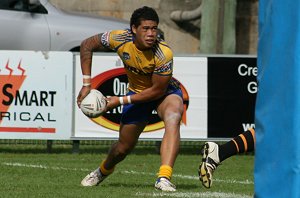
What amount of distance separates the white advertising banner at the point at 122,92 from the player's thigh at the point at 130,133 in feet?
14.7

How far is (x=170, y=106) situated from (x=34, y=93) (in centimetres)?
483

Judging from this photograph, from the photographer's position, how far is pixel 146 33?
10.1 m

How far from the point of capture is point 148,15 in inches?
399

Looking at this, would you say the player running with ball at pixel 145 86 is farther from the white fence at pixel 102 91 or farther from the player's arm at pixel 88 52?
the white fence at pixel 102 91

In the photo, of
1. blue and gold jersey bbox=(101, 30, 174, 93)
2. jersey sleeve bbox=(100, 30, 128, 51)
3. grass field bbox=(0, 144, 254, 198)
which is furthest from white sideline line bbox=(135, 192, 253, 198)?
jersey sleeve bbox=(100, 30, 128, 51)

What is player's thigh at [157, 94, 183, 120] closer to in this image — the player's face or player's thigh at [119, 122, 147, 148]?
player's thigh at [119, 122, 147, 148]

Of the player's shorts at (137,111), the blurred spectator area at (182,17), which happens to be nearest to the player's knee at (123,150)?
the player's shorts at (137,111)

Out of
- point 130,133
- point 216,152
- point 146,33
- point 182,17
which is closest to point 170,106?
point 130,133

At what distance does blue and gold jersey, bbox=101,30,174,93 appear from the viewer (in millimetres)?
10281

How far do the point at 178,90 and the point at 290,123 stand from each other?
203 inches

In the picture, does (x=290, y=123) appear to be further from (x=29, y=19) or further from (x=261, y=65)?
(x=29, y=19)

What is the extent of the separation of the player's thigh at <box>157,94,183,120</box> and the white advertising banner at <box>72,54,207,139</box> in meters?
4.48

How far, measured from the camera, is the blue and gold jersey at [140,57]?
10281 mm

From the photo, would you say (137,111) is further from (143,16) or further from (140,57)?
(143,16)
